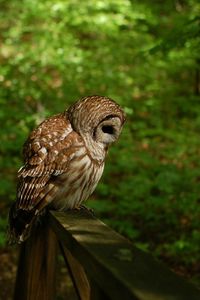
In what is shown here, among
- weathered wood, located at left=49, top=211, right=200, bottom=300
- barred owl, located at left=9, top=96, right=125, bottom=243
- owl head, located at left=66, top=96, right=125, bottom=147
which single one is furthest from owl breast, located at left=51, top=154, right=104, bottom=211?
weathered wood, located at left=49, top=211, right=200, bottom=300

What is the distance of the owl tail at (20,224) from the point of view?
8.23 feet

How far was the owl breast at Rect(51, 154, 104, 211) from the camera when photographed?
101 inches

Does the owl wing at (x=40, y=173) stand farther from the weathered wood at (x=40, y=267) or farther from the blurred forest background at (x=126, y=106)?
the blurred forest background at (x=126, y=106)

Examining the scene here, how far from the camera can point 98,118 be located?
2.52 metres

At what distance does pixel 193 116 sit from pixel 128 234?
5948 mm

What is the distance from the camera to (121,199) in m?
7.57

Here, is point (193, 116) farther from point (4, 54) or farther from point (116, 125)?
point (116, 125)

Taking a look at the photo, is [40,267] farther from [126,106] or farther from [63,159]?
[126,106]

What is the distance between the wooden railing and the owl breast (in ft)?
0.52

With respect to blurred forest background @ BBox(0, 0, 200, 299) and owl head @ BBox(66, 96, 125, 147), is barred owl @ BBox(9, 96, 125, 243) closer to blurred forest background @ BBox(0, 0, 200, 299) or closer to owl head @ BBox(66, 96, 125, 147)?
owl head @ BBox(66, 96, 125, 147)

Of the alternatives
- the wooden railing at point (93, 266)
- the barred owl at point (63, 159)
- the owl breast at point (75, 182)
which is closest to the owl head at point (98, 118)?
the barred owl at point (63, 159)

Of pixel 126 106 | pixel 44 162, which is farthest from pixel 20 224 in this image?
pixel 126 106

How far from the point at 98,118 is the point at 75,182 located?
357 mm

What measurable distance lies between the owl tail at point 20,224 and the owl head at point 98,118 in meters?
0.50
